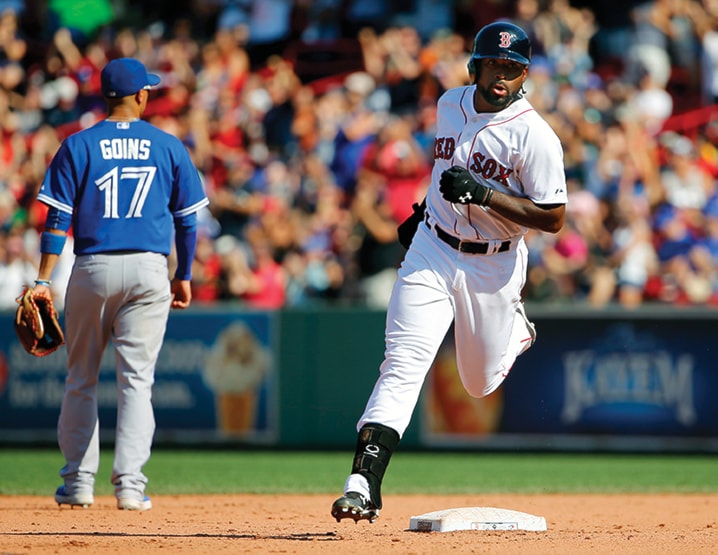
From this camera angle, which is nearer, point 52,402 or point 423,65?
point 52,402

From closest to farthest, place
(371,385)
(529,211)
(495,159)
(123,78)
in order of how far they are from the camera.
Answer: (529,211)
(495,159)
(123,78)
(371,385)

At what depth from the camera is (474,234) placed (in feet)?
18.4

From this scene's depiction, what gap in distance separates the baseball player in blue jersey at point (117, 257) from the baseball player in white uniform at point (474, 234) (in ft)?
5.53

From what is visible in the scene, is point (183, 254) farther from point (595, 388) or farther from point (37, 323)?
point (595, 388)

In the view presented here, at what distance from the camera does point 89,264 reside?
21.8 feet

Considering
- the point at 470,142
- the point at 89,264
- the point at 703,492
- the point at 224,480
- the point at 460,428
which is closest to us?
the point at 470,142

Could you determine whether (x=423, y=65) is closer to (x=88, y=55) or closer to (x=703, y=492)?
(x=88, y=55)

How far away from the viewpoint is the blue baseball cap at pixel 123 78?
22.1ft

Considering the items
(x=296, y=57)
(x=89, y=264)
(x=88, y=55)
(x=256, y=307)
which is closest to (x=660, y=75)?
(x=296, y=57)

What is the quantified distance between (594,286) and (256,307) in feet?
10.8

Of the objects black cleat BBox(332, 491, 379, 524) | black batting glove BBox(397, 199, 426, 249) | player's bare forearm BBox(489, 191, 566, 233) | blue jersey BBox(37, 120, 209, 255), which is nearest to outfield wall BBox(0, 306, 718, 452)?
blue jersey BBox(37, 120, 209, 255)

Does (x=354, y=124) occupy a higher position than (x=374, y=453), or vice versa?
(x=354, y=124)

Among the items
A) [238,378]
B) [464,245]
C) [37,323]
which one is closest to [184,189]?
[37,323]

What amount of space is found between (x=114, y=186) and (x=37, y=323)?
32.8 inches
